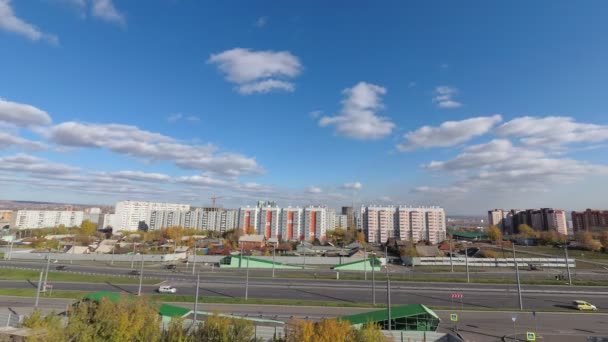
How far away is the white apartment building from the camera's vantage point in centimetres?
15688

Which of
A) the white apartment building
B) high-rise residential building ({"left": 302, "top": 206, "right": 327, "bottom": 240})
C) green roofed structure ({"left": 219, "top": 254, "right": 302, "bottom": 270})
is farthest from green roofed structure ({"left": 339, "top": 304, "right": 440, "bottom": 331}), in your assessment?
the white apartment building

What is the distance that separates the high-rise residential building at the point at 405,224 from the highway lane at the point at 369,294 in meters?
83.8

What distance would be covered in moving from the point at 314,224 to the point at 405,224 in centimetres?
3813

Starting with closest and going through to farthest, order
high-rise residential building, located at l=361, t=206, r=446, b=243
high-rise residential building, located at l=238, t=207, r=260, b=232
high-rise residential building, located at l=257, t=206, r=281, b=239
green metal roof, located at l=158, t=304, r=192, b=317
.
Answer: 1. green metal roof, located at l=158, t=304, r=192, b=317
2. high-rise residential building, located at l=361, t=206, r=446, b=243
3. high-rise residential building, located at l=257, t=206, r=281, b=239
4. high-rise residential building, located at l=238, t=207, r=260, b=232

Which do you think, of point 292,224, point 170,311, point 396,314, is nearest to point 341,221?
point 292,224

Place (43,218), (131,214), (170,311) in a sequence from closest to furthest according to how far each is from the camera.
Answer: (170,311)
(43,218)
(131,214)

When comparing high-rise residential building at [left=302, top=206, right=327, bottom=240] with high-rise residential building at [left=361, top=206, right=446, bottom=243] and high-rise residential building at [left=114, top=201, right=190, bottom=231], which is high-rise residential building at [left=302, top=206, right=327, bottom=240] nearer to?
high-rise residential building at [left=361, top=206, right=446, bottom=243]

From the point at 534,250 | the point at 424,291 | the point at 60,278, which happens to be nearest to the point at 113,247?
the point at 60,278

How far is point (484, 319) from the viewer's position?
2709 centimetres

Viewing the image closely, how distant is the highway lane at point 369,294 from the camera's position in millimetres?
33562

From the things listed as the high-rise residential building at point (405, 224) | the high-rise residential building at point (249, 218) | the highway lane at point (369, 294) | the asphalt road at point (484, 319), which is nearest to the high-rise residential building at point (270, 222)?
the high-rise residential building at point (249, 218)

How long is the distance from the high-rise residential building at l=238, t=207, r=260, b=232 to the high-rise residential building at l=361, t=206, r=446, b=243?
46193 millimetres

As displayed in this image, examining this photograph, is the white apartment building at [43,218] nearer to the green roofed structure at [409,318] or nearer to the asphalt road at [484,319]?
the asphalt road at [484,319]

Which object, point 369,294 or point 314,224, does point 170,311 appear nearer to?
point 369,294
